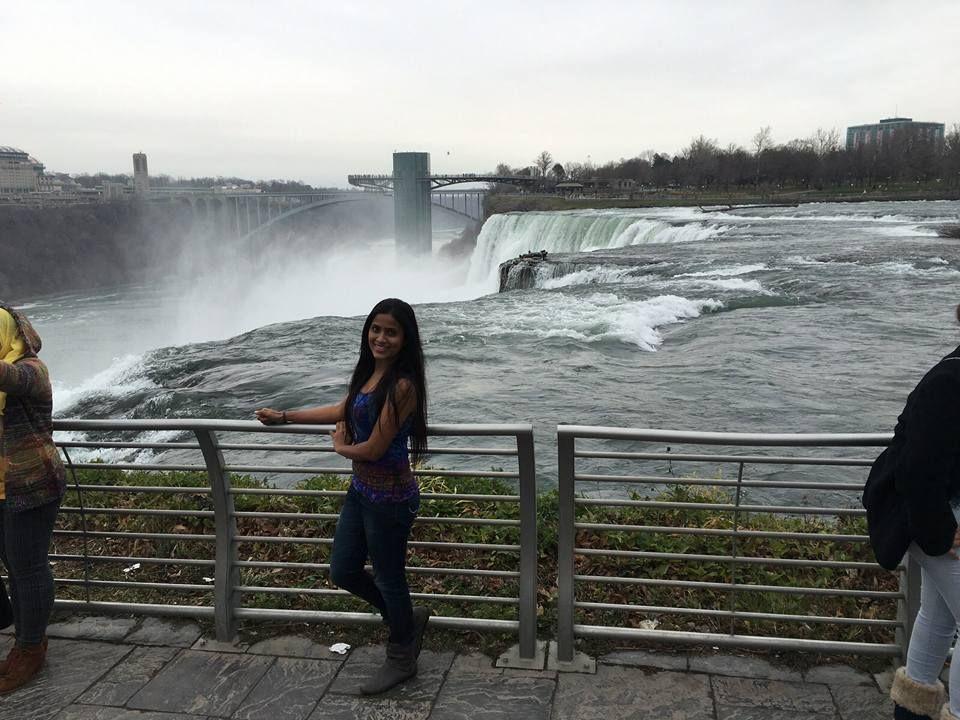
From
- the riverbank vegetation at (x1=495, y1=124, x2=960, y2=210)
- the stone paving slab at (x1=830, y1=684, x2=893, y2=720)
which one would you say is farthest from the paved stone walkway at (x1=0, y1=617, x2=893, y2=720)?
the riverbank vegetation at (x1=495, y1=124, x2=960, y2=210)

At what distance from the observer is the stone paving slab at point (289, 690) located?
2.85m

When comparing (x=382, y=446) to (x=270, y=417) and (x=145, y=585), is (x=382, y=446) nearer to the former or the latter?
(x=270, y=417)

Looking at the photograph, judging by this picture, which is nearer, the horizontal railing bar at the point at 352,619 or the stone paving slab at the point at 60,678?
the stone paving slab at the point at 60,678

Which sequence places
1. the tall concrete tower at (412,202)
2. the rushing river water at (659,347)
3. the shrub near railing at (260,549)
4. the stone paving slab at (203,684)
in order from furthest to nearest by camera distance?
1. the tall concrete tower at (412,202)
2. the rushing river water at (659,347)
3. the shrub near railing at (260,549)
4. the stone paving slab at (203,684)

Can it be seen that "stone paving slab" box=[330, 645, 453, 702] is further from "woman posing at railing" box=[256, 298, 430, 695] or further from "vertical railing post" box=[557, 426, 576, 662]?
"vertical railing post" box=[557, 426, 576, 662]

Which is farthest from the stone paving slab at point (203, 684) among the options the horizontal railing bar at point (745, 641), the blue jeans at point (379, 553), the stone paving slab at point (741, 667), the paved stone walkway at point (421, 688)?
the stone paving slab at point (741, 667)

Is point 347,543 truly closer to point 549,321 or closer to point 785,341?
point 785,341

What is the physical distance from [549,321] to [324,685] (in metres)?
14.4

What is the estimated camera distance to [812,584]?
3955 millimetres

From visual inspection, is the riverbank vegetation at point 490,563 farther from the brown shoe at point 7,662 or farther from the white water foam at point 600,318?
the white water foam at point 600,318

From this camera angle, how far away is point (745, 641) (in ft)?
10.1

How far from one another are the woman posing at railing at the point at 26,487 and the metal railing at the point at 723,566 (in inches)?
80.6

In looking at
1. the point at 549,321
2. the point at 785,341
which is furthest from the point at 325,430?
the point at 549,321

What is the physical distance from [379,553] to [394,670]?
529 mm
